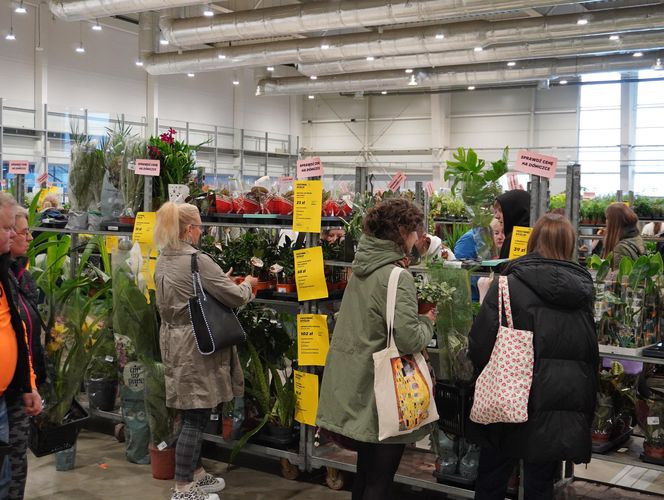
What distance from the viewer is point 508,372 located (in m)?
2.70

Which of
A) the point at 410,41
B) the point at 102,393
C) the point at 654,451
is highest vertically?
the point at 410,41

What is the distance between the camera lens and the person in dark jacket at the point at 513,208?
12.2 feet

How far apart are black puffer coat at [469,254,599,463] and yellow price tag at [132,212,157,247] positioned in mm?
2319

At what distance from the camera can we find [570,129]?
1609cm

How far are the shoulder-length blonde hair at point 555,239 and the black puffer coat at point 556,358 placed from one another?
0.15ft

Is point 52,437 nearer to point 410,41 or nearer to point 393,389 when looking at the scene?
point 393,389

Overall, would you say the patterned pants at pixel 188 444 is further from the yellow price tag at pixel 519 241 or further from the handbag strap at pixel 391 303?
the yellow price tag at pixel 519 241

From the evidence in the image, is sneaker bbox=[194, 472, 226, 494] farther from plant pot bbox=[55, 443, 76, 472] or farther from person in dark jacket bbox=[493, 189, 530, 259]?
person in dark jacket bbox=[493, 189, 530, 259]

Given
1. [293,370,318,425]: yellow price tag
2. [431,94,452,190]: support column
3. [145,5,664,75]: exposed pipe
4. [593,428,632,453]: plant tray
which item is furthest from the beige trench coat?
[431,94,452,190]: support column

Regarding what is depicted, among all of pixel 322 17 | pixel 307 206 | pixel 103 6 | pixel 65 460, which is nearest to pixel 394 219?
pixel 307 206

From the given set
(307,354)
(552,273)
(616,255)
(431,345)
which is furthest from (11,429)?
(616,255)

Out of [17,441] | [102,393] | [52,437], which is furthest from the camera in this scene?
[102,393]

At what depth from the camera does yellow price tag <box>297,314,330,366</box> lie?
365cm

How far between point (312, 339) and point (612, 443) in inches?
58.4
